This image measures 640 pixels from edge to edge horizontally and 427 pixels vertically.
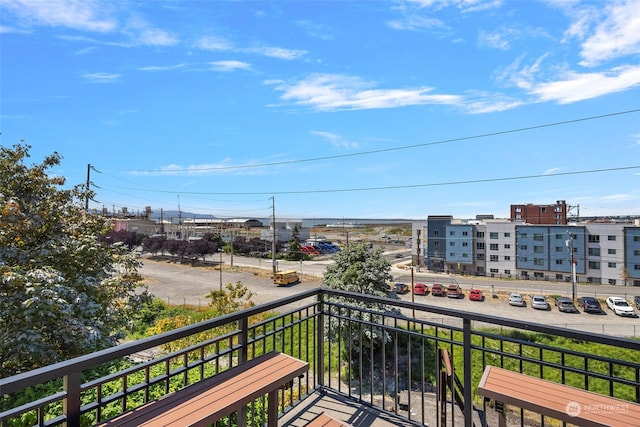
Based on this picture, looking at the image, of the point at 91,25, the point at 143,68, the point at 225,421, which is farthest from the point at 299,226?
the point at 225,421

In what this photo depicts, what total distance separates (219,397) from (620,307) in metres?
28.6

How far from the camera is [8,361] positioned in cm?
561

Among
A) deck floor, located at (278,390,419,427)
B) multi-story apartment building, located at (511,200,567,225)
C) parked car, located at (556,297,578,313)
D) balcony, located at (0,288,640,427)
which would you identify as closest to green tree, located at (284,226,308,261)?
multi-story apartment building, located at (511,200,567,225)

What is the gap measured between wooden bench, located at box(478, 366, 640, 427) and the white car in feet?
89.1

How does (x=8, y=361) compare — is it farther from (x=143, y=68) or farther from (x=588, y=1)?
(x=588, y=1)

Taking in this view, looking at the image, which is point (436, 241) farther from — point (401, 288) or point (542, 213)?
point (542, 213)

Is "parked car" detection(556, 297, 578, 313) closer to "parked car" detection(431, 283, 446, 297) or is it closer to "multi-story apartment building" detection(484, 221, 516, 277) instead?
"parked car" detection(431, 283, 446, 297)

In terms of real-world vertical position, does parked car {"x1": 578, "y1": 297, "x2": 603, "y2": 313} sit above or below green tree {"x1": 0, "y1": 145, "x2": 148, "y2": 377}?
below

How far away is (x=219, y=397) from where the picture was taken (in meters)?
1.50

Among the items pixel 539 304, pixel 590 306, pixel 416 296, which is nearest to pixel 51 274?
pixel 416 296

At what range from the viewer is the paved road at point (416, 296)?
1967cm

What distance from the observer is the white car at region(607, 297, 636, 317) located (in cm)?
2064

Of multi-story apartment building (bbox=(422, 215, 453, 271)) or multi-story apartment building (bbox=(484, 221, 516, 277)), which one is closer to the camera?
multi-story apartment building (bbox=(484, 221, 516, 277))

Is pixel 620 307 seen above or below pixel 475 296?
below
